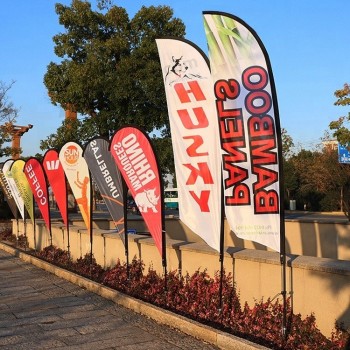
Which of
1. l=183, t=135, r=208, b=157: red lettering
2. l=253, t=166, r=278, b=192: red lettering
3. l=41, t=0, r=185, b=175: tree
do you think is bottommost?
l=253, t=166, r=278, b=192: red lettering

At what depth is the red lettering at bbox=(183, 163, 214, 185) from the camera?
7.13 metres

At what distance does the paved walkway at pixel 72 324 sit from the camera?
635 centimetres

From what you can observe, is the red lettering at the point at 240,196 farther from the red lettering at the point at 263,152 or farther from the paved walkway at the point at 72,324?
the paved walkway at the point at 72,324

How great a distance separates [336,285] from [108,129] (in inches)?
708

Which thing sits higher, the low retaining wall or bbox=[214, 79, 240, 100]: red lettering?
bbox=[214, 79, 240, 100]: red lettering

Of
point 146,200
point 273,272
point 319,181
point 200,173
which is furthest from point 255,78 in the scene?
point 319,181

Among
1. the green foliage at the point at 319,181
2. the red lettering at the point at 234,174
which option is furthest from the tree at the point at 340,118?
the red lettering at the point at 234,174

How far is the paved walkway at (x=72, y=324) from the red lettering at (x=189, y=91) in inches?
116

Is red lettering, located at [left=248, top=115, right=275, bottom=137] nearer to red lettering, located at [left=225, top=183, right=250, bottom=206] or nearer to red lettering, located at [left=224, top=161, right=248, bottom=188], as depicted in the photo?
red lettering, located at [left=224, top=161, right=248, bottom=188]

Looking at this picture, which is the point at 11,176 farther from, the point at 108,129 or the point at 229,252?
the point at 229,252

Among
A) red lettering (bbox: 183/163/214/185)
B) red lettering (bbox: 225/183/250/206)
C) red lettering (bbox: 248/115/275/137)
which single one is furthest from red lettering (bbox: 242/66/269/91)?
red lettering (bbox: 183/163/214/185)

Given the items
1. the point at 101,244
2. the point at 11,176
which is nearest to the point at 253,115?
the point at 101,244

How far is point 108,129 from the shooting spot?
74.8 feet

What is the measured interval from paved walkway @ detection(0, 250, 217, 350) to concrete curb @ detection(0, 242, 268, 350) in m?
0.09
